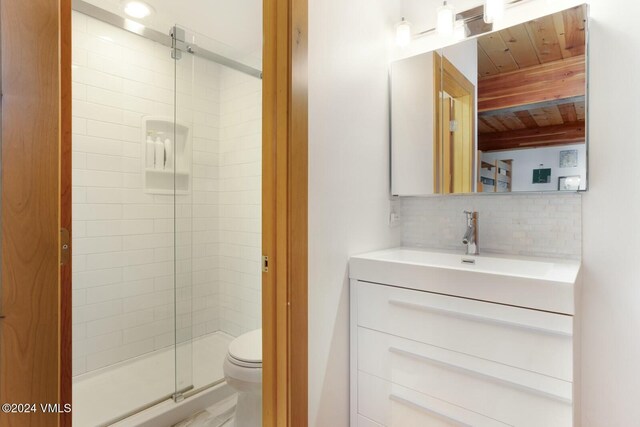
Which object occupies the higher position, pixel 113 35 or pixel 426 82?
pixel 113 35

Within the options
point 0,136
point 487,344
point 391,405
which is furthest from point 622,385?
point 0,136

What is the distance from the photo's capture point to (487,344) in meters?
1.10

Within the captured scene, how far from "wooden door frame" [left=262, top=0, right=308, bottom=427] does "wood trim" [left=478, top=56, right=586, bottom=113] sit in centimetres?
87

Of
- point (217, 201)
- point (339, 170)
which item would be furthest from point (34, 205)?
point (217, 201)

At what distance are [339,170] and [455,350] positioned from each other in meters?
0.80

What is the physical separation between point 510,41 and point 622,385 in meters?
1.40

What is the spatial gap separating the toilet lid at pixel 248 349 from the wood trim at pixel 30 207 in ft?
2.81

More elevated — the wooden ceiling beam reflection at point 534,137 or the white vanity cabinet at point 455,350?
the wooden ceiling beam reflection at point 534,137

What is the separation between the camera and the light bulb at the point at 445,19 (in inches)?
61.2

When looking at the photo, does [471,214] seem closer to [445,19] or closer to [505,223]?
[505,223]

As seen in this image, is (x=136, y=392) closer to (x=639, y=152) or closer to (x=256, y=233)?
(x=256, y=233)

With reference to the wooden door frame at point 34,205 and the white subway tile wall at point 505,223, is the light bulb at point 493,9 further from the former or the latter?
the wooden door frame at point 34,205

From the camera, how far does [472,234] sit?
155cm

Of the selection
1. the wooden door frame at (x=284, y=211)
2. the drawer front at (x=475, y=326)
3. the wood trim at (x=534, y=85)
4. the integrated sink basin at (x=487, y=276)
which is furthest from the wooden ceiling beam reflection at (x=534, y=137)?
the wooden door frame at (x=284, y=211)
